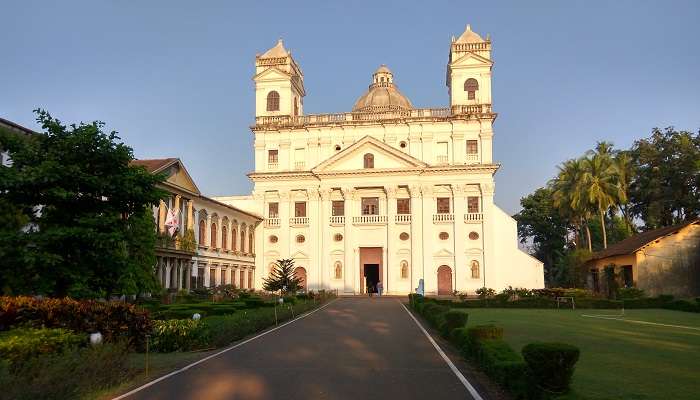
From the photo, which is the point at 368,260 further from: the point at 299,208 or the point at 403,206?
the point at 299,208

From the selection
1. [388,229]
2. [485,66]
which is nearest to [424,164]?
[388,229]

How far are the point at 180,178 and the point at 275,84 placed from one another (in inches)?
797

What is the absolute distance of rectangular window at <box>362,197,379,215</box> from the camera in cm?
5472

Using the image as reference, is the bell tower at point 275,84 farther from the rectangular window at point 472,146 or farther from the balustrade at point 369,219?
the rectangular window at point 472,146

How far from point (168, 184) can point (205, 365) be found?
24833mm

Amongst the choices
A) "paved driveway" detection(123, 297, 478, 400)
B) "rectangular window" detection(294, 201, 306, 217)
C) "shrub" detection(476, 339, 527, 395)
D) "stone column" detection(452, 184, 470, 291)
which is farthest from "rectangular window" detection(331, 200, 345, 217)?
"shrub" detection(476, 339, 527, 395)

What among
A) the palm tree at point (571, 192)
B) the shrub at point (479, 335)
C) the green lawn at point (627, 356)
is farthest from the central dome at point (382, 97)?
the shrub at point (479, 335)

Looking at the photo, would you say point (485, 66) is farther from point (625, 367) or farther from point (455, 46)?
point (625, 367)

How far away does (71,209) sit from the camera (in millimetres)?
16031

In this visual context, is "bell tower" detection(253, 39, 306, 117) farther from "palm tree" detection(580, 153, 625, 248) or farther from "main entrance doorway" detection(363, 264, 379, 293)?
"palm tree" detection(580, 153, 625, 248)

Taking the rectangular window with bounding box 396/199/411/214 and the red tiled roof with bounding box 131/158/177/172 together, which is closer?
the red tiled roof with bounding box 131/158/177/172

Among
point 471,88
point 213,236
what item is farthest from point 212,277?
point 471,88

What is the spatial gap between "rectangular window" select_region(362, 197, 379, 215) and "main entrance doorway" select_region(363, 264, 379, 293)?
5.30 meters

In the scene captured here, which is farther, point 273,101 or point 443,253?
point 273,101
